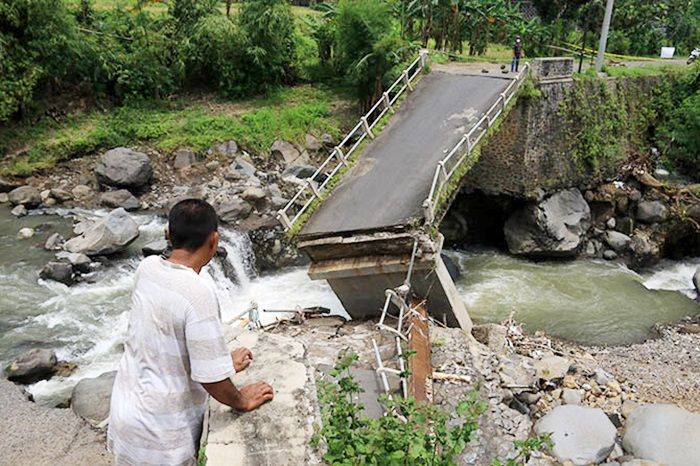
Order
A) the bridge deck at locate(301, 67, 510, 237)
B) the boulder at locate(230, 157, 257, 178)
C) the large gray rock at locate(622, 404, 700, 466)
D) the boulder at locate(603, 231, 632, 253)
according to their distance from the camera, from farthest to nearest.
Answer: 1. the boulder at locate(230, 157, 257, 178)
2. the boulder at locate(603, 231, 632, 253)
3. the bridge deck at locate(301, 67, 510, 237)
4. the large gray rock at locate(622, 404, 700, 466)

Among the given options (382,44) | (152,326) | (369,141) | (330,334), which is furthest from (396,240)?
(382,44)

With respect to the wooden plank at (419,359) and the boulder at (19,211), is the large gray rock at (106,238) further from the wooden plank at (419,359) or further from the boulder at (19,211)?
the wooden plank at (419,359)

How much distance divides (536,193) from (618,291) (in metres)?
3.69

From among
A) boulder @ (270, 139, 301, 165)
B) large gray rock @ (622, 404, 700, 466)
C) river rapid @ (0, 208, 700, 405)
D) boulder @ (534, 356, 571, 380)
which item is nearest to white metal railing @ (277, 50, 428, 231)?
boulder @ (270, 139, 301, 165)

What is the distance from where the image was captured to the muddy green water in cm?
1467

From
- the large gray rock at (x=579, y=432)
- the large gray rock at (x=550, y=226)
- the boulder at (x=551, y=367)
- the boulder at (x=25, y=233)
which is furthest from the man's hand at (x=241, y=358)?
the large gray rock at (x=550, y=226)

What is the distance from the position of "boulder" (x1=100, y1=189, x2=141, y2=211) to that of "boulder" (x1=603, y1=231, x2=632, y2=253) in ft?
49.5

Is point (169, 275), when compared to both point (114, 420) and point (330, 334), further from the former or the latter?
point (330, 334)

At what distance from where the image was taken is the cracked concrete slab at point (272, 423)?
3.24 meters

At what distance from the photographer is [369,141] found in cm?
1510

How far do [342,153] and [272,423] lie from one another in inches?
456

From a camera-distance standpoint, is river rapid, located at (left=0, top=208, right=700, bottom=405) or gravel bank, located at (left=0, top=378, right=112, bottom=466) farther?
river rapid, located at (left=0, top=208, right=700, bottom=405)

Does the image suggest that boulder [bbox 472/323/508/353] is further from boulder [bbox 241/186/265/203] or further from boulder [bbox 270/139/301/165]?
boulder [bbox 270/139/301/165]

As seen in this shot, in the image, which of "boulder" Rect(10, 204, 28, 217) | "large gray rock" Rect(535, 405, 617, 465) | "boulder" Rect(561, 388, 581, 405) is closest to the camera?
"large gray rock" Rect(535, 405, 617, 465)
